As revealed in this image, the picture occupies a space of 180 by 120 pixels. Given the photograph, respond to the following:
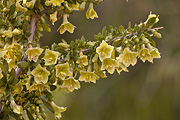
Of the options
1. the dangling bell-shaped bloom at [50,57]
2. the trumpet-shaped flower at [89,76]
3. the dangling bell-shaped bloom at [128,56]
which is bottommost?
the trumpet-shaped flower at [89,76]

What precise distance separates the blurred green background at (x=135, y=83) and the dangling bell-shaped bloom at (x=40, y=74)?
2376mm

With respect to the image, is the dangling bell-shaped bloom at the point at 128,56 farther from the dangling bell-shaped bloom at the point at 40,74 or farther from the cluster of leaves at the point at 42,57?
the dangling bell-shaped bloom at the point at 40,74

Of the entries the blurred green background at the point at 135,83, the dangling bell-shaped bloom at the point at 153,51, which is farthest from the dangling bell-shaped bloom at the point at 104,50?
the blurred green background at the point at 135,83

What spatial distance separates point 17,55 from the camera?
3.09 ft

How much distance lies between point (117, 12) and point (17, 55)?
4.01m

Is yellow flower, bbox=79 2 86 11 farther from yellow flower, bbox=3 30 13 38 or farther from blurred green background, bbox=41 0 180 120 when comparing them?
blurred green background, bbox=41 0 180 120

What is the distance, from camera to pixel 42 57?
944 mm

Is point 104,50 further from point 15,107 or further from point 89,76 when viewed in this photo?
point 15,107

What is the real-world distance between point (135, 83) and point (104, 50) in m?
3.63

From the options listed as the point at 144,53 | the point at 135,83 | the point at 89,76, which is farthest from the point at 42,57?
the point at 135,83

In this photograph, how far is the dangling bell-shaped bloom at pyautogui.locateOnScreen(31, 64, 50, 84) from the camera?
0.89m

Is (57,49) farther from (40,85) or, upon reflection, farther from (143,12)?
(143,12)

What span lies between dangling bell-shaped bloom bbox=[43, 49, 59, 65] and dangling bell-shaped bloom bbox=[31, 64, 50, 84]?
3 cm

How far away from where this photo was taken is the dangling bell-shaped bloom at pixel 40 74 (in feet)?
2.91
